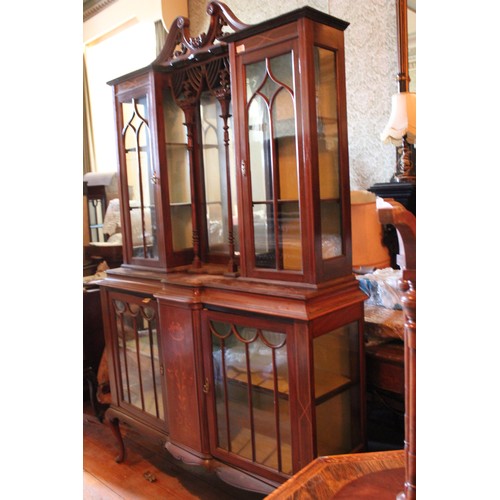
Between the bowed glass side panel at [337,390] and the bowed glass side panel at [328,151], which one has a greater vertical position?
the bowed glass side panel at [328,151]

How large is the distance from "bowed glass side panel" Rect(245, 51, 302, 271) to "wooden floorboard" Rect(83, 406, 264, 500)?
776 millimetres

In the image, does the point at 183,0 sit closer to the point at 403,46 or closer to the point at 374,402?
the point at 403,46

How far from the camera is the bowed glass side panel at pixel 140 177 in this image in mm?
1746

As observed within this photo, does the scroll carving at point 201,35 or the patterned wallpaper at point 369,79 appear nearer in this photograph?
the scroll carving at point 201,35

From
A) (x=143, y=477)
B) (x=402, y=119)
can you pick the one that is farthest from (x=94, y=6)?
(x=143, y=477)

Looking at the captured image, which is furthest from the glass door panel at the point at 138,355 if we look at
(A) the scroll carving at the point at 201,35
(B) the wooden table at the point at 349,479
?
(B) the wooden table at the point at 349,479

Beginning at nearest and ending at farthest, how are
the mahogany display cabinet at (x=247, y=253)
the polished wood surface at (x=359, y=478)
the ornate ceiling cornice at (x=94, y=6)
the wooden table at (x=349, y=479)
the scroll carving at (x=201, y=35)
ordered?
the polished wood surface at (x=359, y=478), the wooden table at (x=349, y=479), the mahogany display cabinet at (x=247, y=253), the scroll carving at (x=201, y=35), the ornate ceiling cornice at (x=94, y=6)

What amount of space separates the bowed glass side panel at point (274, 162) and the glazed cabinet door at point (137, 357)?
0.54 metres

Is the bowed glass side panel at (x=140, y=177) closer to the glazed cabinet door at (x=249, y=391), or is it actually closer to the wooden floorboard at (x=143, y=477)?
the glazed cabinet door at (x=249, y=391)

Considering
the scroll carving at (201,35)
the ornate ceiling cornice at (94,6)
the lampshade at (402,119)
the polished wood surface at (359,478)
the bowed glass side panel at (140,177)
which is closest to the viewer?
the polished wood surface at (359,478)
